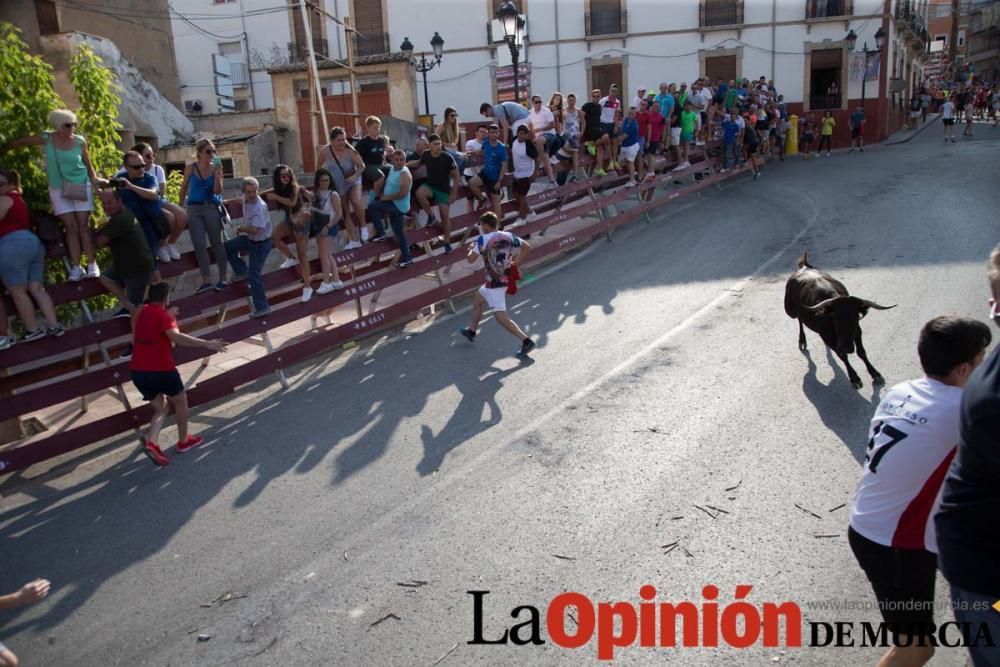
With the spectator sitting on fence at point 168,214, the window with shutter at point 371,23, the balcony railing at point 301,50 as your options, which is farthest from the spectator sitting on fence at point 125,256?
the balcony railing at point 301,50

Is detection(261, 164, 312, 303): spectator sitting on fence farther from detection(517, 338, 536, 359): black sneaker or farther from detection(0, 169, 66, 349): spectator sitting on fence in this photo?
detection(517, 338, 536, 359): black sneaker

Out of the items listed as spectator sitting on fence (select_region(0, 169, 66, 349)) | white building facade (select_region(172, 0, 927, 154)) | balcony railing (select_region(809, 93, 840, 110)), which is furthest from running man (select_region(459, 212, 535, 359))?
balcony railing (select_region(809, 93, 840, 110))

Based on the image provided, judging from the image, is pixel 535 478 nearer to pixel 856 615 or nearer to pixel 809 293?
pixel 856 615

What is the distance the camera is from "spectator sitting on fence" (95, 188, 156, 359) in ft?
24.9

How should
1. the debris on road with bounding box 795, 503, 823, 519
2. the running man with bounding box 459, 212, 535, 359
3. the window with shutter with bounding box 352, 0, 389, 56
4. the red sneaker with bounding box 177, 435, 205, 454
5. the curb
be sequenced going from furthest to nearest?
the window with shutter with bounding box 352, 0, 389, 56 < the curb < the running man with bounding box 459, 212, 535, 359 < the red sneaker with bounding box 177, 435, 205, 454 < the debris on road with bounding box 795, 503, 823, 519

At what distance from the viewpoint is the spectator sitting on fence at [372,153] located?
1055cm

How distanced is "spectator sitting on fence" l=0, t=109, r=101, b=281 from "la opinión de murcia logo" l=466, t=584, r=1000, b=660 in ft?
20.2

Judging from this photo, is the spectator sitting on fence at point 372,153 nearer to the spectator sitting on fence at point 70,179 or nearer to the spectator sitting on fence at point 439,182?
the spectator sitting on fence at point 439,182

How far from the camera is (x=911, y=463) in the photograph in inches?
115

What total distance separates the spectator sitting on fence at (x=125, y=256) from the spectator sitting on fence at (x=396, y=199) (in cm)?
341

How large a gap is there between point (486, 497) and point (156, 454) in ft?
10.5

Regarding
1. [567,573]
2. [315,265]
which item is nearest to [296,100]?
[315,265]

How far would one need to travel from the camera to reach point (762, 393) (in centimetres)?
698

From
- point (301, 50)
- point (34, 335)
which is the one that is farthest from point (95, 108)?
point (301, 50)
